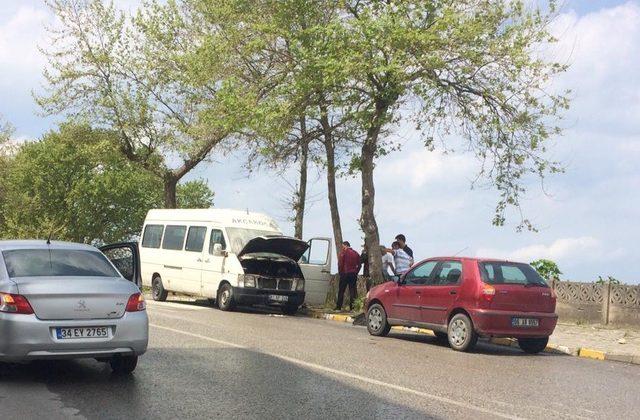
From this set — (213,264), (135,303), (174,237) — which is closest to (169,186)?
(174,237)

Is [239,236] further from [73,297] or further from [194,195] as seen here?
[194,195]

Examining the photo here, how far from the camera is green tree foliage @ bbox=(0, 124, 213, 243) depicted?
62969 millimetres

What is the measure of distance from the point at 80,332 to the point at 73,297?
1.24 feet

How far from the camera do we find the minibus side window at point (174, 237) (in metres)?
22.5

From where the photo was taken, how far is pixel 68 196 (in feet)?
213

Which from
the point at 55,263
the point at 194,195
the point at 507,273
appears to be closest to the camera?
the point at 55,263

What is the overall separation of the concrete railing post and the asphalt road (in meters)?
5.64

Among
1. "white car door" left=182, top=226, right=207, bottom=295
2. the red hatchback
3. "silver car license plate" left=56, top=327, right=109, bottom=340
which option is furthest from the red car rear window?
"white car door" left=182, top=226, right=207, bottom=295

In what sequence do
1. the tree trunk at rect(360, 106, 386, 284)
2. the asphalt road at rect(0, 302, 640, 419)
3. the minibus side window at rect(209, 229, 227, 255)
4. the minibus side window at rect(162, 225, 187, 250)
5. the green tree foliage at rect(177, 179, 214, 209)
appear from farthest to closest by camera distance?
the green tree foliage at rect(177, 179, 214, 209)
the minibus side window at rect(162, 225, 187, 250)
the tree trunk at rect(360, 106, 386, 284)
the minibus side window at rect(209, 229, 227, 255)
the asphalt road at rect(0, 302, 640, 419)

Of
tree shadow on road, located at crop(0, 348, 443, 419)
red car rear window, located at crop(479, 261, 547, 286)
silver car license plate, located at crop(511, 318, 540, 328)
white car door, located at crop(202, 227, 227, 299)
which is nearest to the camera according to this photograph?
tree shadow on road, located at crop(0, 348, 443, 419)

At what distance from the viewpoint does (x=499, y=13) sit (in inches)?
829

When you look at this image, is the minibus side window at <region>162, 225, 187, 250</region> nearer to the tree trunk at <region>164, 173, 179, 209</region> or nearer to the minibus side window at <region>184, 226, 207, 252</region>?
the minibus side window at <region>184, 226, 207, 252</region>

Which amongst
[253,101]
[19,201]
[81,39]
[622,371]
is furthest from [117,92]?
[19,201]

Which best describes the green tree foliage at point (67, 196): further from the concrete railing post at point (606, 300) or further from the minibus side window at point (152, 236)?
the concrete railing post at point (606, 300)
